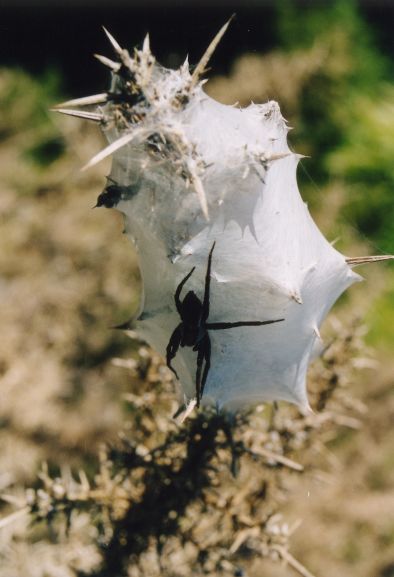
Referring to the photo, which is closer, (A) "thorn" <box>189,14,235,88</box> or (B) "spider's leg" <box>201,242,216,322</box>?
(A) "thorn" <box>189,14,235,88</box>

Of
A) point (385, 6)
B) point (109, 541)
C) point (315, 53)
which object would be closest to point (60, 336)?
point (109, 541)

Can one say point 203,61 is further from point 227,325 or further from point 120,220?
point 120,220

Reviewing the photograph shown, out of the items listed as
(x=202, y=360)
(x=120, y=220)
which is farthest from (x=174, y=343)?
(x=120, y=220)

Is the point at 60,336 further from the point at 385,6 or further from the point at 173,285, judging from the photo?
the point at 385,6

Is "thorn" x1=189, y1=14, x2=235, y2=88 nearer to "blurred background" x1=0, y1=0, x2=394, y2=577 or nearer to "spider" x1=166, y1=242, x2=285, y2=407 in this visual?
"spider" x1=166, y1=242, x2=285, y2=407

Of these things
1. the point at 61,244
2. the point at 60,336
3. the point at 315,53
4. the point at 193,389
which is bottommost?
the point at 60,336

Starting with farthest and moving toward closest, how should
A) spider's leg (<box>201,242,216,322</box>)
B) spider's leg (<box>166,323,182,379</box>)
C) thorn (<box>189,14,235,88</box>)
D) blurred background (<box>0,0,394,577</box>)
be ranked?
blurred background (<box>0,0,394,577</box>) < spider's leg (<box>166,323,182,379</box>) < spider's leg (<box>201,242,216,322</box>) < thorn (<box>189,14,235,88</box>)

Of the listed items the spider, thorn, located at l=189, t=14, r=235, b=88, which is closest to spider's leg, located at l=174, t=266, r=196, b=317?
the spider
